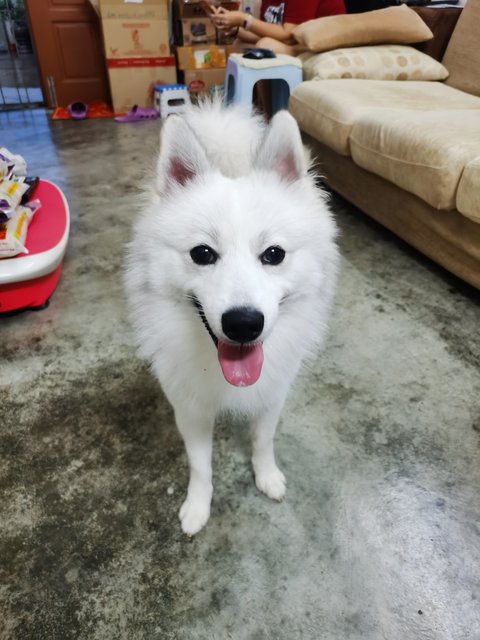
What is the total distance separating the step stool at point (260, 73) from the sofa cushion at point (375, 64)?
5.0 inches

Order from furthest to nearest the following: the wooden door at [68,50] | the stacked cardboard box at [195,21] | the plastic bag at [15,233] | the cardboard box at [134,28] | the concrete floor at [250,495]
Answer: the wooden door at [68,50]
the stacked cardboard box at [195,21]
the cardboard box at [134,28]
the plastic bag at [15,233]
the concrete floor at [250,495]

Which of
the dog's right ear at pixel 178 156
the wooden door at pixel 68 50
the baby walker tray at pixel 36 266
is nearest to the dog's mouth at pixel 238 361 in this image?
the dog's right ear at pixel 178 156

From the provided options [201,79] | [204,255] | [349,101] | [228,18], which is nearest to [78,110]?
Result: [201,79]

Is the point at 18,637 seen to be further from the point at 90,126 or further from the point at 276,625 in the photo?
the point at 90,126

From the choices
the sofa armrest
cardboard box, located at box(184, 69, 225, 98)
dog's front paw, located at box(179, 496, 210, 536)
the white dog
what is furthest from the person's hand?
dog's front paw, located at box(179, 496, 210, 536)

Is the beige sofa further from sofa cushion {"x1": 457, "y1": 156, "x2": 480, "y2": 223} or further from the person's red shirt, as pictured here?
the person's red shirt

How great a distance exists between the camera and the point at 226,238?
0.88m

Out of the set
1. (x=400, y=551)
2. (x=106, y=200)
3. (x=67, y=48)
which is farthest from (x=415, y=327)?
(x=67, y=48)

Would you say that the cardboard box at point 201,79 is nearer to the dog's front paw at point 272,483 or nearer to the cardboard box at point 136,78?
the cardboard box at point 136,78

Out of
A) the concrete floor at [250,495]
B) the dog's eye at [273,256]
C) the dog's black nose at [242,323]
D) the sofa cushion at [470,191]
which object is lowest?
the concrete floor at [250,495]

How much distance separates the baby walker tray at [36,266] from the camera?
176 centimetres

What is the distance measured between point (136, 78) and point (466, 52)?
331 cm

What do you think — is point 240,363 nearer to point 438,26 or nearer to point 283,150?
point 283,150

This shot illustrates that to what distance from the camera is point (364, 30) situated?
309 cm
